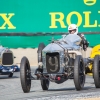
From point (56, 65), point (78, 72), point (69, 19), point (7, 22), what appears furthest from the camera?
point (69, 19)

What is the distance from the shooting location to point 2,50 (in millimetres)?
24281

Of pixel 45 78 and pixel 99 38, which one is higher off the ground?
pixel 99 38

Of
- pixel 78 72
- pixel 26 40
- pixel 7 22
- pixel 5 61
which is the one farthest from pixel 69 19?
pixel 78 72

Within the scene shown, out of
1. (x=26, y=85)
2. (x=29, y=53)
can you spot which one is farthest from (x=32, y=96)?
(x=29, y=53)

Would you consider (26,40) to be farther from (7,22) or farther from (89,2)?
(89,2)

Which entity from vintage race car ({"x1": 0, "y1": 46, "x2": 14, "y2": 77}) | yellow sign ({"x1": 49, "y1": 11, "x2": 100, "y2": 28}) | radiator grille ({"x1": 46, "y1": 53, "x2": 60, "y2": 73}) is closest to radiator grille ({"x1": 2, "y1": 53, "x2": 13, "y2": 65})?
vintage race car ({"x1": 0, "y1": 46, "x2": 14, "y2": 77})

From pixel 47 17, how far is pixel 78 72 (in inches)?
631

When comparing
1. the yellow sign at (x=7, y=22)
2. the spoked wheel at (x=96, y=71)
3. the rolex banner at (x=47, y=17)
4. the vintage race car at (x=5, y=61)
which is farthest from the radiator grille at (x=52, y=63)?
the yellow sign at (x=7, y=22)

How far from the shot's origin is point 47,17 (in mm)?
32688

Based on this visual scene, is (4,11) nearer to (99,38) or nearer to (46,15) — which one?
(46,15)

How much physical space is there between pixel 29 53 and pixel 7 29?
1677mm

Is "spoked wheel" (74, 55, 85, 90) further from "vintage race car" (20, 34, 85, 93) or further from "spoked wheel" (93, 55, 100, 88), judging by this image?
"spoked wheel" (93, 55, 100, 88)

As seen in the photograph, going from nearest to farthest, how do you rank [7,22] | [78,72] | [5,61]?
1. [78,72]
2. [5,61]
3. [7,22]

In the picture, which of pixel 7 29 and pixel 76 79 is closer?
pixel 76 79
